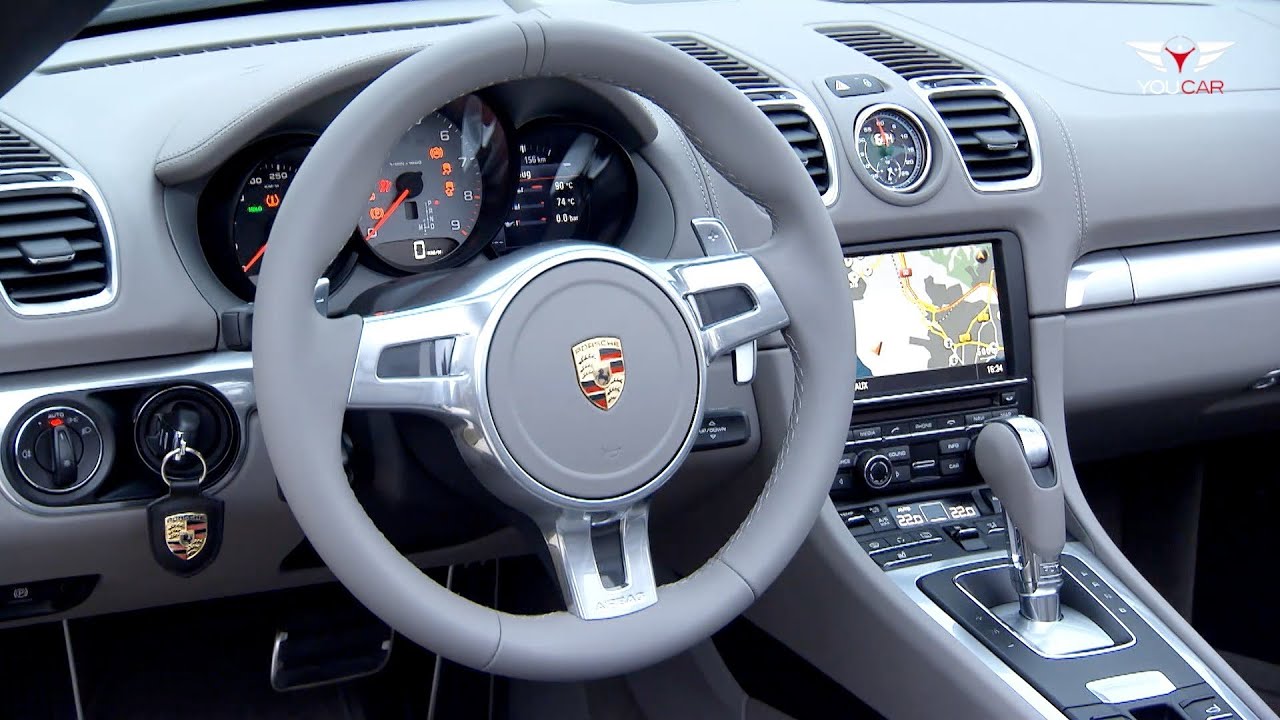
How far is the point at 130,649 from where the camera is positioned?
228 cm

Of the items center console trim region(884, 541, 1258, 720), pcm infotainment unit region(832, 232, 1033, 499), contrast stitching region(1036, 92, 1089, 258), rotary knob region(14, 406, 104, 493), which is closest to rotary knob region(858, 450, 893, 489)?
pcm infotainment unit region(832, 232, 1033, 499)

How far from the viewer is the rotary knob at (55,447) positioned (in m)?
1.49

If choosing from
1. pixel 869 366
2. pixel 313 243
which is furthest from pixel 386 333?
pixel 869 366

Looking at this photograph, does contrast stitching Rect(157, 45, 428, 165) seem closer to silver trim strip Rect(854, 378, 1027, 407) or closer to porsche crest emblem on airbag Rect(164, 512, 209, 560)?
porsche crest emblem on airbag Rect(164, 512, 209, 560)

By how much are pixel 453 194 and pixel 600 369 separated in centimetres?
45

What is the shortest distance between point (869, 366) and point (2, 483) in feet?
3.66

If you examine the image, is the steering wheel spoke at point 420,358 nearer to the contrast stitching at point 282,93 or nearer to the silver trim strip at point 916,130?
the contrast stitching at point 282,93

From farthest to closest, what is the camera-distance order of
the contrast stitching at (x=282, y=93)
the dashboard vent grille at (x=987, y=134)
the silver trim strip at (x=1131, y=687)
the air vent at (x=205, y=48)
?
the dashboard vent grille at (x=987, y=134), the air vent at (x=205, y=48), the silver trim strip at (x=1131, y=687), the contrast stitching at (x=282, y=93)

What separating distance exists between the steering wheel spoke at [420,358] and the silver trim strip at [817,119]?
2.50 feet

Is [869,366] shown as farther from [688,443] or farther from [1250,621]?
[1250,621]

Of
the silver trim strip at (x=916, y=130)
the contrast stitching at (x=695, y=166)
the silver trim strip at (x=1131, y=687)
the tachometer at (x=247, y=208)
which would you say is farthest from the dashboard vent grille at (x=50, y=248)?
the silver trim strip at (x=1131, y=687)

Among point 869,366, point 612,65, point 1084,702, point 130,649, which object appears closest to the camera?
point 612,65

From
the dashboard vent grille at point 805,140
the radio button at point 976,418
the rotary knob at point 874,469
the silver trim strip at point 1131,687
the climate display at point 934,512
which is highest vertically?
the dashboard vent grille at point 805,140

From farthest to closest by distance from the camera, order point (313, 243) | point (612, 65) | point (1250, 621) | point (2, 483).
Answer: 1. point (1250, 621)
2. point (2, 483)
3. point (612, 65)
4. point (313, 243)
